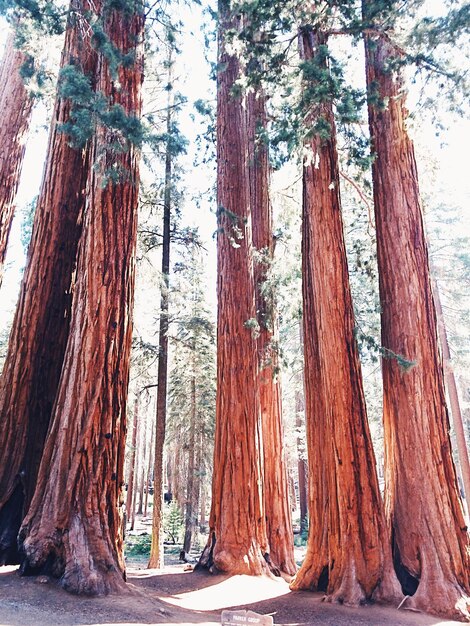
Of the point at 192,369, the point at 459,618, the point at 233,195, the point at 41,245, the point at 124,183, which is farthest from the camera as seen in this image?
the point at 192,369

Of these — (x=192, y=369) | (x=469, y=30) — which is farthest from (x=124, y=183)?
(x=192, y=369)

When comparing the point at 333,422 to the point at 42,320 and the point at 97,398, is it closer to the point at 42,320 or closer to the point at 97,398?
the point at 97,398

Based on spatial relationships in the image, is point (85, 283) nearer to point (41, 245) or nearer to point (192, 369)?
point (41, 245)

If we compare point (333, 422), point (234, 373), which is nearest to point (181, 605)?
point (333, 422)

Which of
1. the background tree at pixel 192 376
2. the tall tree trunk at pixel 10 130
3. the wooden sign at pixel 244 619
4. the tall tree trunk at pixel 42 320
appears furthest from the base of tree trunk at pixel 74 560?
the background tree at pixel 192 376

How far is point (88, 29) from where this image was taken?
6.96m

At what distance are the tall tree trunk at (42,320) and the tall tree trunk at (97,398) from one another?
69 centimetres

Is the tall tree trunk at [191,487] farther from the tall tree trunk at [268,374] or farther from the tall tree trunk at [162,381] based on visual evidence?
the tall tree trunk at [268,374]

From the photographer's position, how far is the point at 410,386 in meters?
6.51

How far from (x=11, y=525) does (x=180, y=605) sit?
2.19 metres

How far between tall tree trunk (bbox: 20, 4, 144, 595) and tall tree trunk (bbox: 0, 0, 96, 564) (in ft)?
2.25

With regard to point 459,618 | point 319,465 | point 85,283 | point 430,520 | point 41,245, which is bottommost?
point 459,618

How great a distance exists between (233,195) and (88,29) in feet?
11.5

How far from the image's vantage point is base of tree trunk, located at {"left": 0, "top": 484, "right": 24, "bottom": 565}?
505cm
